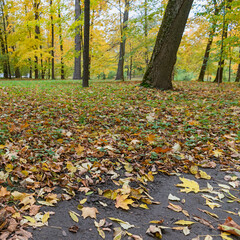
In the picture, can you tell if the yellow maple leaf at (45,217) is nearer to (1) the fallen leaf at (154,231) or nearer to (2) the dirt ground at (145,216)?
(2) the dirt ground at (145,216)

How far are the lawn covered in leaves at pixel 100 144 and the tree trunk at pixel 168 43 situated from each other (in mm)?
1873

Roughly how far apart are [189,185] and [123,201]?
Answer: 2.85 feet

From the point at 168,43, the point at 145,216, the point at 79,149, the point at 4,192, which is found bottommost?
the point at 145,216

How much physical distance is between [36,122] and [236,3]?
826 cm

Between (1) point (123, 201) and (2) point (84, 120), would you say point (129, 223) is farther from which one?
(2) point (84, 120)

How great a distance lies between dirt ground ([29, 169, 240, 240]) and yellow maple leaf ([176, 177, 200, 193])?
4cm

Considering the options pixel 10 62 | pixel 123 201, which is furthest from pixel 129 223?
pixel 10 62

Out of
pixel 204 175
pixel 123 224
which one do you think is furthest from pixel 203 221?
pixel 204 175

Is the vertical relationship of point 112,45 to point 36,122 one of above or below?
above

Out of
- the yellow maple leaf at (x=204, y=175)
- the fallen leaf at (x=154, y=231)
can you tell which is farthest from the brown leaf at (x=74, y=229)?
the yellow maple leaf at (x=204, y=175)

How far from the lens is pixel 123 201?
185 centimetres

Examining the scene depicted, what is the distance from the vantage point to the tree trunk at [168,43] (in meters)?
6.32

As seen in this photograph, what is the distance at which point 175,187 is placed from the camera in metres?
2.16

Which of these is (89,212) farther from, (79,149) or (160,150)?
(160,150)
